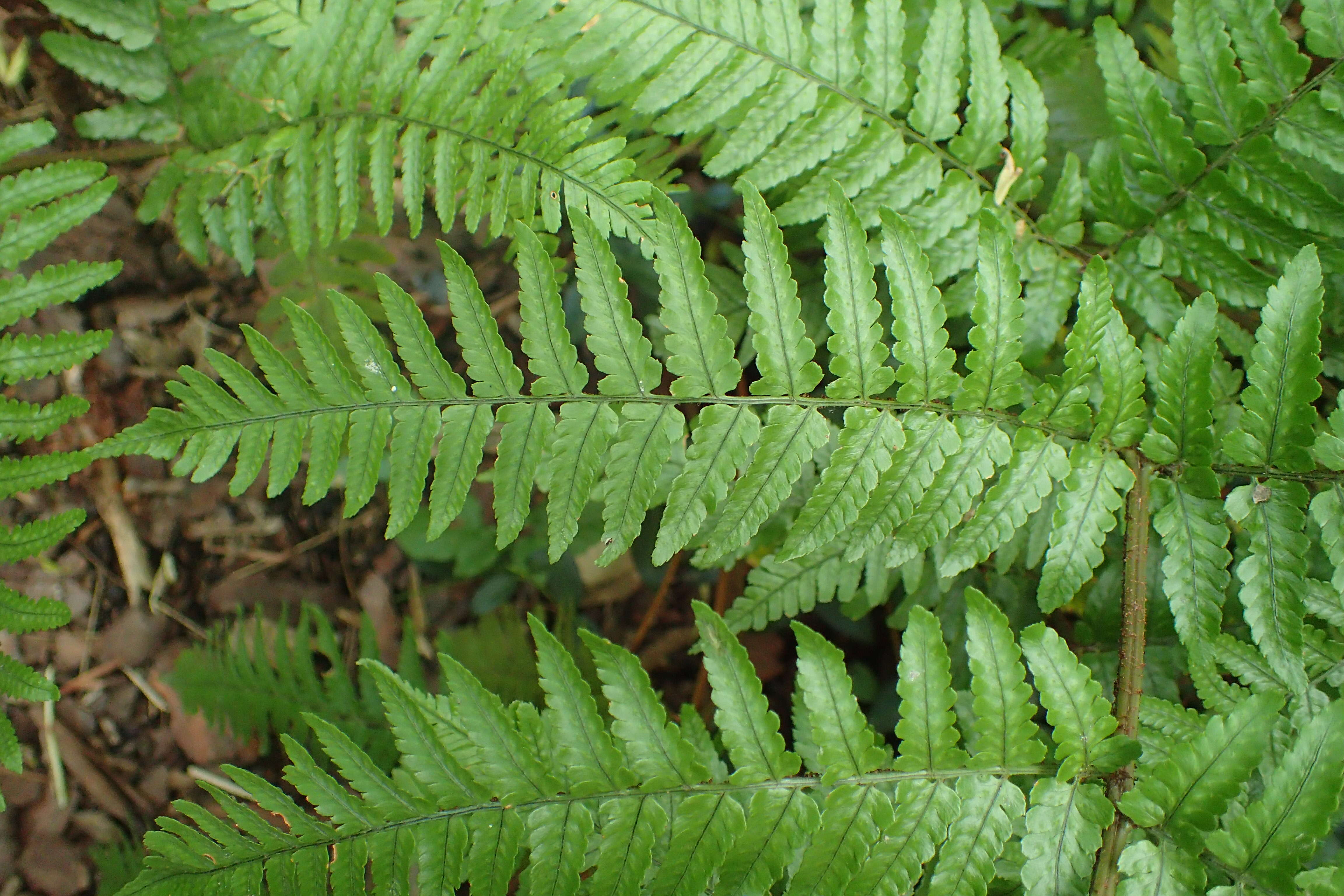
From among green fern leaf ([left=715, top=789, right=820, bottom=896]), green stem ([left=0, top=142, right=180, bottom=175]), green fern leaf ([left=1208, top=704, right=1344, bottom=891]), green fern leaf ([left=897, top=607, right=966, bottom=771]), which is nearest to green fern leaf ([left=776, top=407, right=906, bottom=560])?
green fern leaf ([left=897, top=607, right=966, bottom=771])

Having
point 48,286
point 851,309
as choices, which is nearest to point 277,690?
point 48,286

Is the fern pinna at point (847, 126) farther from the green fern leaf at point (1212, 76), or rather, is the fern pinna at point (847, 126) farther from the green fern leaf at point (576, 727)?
the green fern leaf at point (576, 727)

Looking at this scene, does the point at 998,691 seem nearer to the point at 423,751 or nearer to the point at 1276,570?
the point at 1276,570

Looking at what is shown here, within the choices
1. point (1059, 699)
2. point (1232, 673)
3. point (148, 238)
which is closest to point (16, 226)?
point (148, 238)

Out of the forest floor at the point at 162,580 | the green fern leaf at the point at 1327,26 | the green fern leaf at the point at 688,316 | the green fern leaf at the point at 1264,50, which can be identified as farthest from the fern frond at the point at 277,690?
the green fern leaf at the point at 1327,26

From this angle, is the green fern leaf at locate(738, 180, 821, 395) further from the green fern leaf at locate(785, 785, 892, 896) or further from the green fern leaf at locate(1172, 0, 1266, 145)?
the green fern leaf at locate(1172, 0, 1266, 145)

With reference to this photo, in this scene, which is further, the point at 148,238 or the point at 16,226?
the point at 148,238

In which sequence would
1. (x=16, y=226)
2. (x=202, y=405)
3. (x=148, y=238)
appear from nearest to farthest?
(x=202, y=405)
(x=16, y=226)
(x=148, y=238)

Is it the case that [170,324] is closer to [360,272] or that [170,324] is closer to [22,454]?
[22,454]
